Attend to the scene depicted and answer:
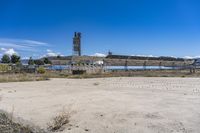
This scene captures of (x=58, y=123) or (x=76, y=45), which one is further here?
(x=76, y=45)

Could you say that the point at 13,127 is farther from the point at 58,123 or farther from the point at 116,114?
the point at 116,114

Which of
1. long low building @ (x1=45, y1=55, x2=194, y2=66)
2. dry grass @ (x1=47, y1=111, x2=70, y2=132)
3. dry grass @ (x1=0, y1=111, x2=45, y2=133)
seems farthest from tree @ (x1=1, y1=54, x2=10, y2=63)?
dry grass @ (x1=47, y1=111, x2=70, y2=132)

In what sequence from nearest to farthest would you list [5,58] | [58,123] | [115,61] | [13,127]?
[58,123] < [13,127] < [5,58] < [115,61]

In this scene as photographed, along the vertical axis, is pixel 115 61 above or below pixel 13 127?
above

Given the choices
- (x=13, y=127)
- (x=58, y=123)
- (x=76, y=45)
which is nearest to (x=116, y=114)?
(x=58, y=123)

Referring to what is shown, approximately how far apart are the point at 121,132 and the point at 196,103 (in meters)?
4.99

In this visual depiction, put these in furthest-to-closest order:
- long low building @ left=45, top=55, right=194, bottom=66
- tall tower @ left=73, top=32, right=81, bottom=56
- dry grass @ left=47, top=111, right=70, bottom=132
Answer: long low building @ left=45, top=55, right=194, bottom=66 < tall tower @ left=73, top=32, right=81, bottom=56 < dry grass @ left=47, top=111, right=70, bottom=132

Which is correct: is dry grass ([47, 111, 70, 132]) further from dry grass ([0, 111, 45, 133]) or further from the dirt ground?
dry grass ([0, 111, 45, 133])

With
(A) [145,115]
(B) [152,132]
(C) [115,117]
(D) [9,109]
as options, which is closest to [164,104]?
(A) [145,115]

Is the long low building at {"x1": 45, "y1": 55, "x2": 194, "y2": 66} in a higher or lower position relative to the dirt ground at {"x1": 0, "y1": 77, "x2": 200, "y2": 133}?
higher

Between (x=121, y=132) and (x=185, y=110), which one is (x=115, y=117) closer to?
(x=121, y=132)

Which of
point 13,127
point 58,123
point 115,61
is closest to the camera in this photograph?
point 58,123

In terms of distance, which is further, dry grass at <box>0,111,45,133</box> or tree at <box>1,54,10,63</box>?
tree at <box>1,54,10,63</box>

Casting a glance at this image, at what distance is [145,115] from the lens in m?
8.80
